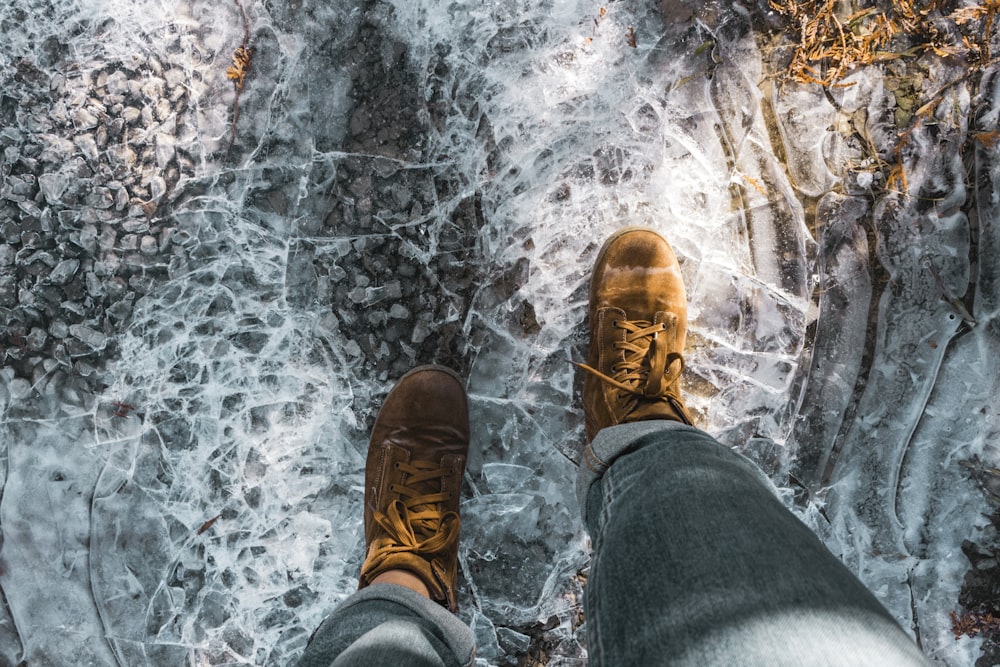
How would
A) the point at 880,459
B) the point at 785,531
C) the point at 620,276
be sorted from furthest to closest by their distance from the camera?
the point at 880,459 < the point at 620,276 < the point at 785,531

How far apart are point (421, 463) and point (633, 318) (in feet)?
2.21

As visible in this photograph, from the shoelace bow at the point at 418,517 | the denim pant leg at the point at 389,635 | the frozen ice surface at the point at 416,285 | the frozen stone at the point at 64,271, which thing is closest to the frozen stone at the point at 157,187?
the frozen ice surface at the point at 416,285

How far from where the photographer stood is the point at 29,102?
5.12 feet

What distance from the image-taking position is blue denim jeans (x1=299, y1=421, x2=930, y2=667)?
869 millimetres

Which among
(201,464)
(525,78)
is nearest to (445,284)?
(525,78)

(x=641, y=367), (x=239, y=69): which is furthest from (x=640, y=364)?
(x=239, y=69)

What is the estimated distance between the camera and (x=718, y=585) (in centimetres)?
91

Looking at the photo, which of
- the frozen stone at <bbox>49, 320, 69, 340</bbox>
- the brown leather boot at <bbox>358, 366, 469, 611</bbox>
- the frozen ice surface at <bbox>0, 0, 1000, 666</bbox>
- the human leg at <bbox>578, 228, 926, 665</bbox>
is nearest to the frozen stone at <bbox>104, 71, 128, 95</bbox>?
the frozen ice surface at <bbox>0, 0, 1000, 666</bbox>

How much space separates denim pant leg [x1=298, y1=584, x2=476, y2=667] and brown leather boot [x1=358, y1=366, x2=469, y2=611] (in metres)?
0.16

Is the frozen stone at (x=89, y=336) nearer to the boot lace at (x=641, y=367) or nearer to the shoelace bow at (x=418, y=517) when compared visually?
the shoelace bow at (x=418, y=517)

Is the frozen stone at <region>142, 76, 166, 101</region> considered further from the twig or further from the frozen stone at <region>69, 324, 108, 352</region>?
the frozen stone at <region>69, 324, 108, 352</region>

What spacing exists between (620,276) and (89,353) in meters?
1.43

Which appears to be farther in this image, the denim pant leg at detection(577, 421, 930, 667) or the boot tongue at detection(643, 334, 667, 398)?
the boot tongue at detection(643, 334, 667, 398)

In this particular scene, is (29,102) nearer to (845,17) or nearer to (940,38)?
(845,17)
